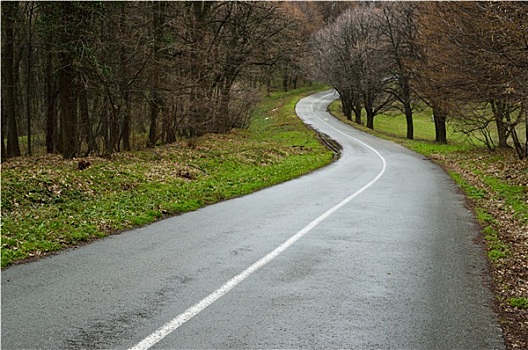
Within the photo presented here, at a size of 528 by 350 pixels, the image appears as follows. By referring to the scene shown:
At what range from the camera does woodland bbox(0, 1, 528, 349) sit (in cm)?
1266

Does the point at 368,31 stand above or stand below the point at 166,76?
above

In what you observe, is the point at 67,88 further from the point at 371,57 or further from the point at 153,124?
the point at 371,57

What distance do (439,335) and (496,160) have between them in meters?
22.4

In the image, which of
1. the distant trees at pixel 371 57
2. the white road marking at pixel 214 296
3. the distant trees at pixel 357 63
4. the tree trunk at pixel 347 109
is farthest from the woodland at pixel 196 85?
the tree trunk at pixel 347 109

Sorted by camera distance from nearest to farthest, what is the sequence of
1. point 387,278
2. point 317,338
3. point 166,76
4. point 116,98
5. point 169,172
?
point 317,338 < point 387,278 < point 169,172 < point 116,98 < point 166,76

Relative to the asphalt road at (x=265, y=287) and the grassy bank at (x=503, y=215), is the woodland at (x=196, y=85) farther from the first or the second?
the asphalt road at (x=265, y=287)

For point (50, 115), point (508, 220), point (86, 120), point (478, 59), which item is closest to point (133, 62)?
point (86, 120)

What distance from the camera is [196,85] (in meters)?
25.5

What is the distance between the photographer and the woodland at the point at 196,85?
1266 centimetres

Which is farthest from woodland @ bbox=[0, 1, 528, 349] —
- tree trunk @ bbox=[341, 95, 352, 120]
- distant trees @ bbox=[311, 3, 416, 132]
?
tree trunk @ bbox=[341, 95, 352, 120]

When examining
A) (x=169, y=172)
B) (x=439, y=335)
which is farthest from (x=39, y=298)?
(x=169, y=172)

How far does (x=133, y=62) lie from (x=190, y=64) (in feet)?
19.3

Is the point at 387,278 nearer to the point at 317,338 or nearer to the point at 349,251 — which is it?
the point at 349,251

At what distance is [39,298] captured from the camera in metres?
5.94
